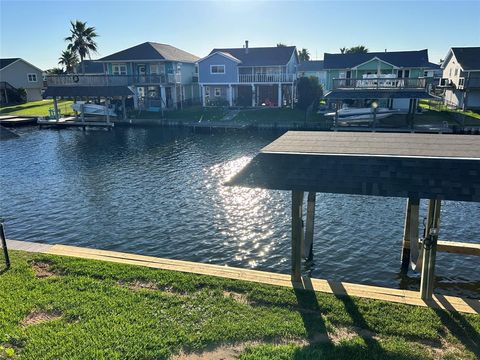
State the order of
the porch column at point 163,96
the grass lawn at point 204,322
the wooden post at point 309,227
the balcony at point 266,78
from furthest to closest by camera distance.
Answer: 1. the porch column at point 163,96
2. the balcony at point 266,78
3. the wooden post at point 309,227
4. the grass lawn at point 204,322

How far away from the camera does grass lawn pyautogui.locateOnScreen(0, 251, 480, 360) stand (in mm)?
7930

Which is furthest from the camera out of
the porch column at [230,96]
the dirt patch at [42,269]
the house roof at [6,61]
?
the house roof at [6,61]

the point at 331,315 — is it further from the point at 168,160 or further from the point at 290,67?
the point at 290,67

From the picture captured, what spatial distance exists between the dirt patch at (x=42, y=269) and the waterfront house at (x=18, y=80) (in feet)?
220

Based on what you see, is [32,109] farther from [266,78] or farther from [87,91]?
[266,78]

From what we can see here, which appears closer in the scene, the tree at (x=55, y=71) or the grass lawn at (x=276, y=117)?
the grass lawn at (x=276, y=117)

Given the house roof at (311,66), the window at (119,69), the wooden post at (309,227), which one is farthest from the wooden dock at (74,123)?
the house roof at (311,66)

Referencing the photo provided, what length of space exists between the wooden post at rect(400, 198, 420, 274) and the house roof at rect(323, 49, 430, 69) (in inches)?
1586

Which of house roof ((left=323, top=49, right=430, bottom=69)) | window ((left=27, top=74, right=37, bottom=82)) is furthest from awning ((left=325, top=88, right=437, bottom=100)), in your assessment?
window ((left=27, top=74, right=37, bottom=82))

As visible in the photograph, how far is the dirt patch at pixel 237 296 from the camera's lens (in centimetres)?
981

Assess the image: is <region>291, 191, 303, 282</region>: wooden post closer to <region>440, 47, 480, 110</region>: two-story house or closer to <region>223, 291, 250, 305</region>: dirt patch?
<region>223, 291, 250, 305</region>: dirt patch

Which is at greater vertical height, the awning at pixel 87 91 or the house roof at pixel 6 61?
the house roof at pixel 6 61

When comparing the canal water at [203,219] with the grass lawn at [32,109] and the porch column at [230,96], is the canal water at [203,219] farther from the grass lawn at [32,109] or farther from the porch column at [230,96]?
the grass lawn at [32,109]

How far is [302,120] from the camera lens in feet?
148
